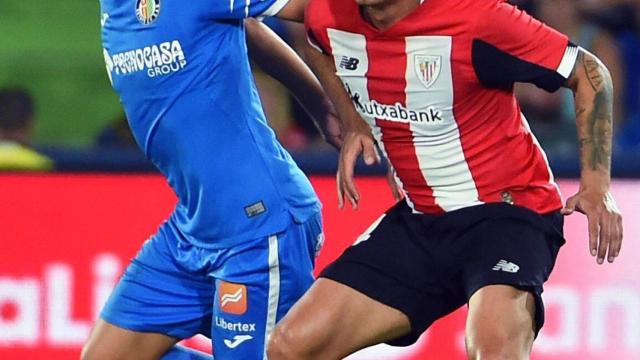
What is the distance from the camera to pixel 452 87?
16.1ft

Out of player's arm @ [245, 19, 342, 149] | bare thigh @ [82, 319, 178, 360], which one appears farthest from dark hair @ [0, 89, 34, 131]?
bare thigh @ [82, 319, 178, 360]

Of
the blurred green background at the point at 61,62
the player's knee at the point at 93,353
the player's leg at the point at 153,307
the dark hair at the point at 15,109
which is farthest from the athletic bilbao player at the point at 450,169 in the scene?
the blurred green background at the point at 61,62

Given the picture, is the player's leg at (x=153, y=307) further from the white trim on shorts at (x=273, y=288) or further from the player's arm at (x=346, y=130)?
the player's arm at (x=346, y=130)

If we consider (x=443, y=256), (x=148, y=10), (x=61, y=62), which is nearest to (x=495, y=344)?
(x=443, y=256)

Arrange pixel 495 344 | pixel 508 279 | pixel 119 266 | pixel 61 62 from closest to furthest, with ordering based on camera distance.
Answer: pixel 495 344, pixel 508 279, pixel 119 266, pixel 61 62

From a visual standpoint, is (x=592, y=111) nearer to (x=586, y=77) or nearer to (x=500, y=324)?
(x=586, y=77)

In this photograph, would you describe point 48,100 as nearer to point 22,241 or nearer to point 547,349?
point 22,241

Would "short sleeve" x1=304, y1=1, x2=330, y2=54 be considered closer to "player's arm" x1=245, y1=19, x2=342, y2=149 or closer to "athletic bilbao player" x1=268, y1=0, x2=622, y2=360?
"athletic bilbao player" x1=268, y1=0, x2=622, y2=360

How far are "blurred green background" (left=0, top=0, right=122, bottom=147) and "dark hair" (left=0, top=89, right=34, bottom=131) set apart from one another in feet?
1.44

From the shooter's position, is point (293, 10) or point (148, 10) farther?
point (293, 10)

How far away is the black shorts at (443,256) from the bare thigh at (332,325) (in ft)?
0.11

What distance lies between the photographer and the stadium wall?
22.0ft

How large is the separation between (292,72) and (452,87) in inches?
25.7

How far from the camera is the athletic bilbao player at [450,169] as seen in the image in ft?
15.8
